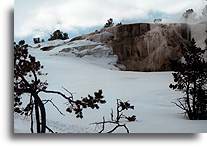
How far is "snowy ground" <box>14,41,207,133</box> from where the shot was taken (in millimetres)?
1599

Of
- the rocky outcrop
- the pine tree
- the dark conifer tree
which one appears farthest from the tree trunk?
the pine tree

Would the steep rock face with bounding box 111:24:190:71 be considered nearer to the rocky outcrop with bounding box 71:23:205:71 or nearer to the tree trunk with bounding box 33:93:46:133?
the rocky outcrop with bounding box 71:23:205:71

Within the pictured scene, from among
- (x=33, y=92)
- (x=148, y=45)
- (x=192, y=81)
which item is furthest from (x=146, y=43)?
(x=33, y=92)

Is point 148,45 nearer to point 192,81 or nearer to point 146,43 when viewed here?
point 146,43

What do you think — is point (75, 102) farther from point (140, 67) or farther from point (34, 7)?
point (34, 7)

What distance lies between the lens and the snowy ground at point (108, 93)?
1.60 meters

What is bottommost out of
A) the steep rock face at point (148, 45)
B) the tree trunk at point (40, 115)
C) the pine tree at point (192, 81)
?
the tree trunk at point (40, 115)

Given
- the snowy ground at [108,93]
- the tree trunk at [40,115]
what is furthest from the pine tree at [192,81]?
the tree trunk at [40,115]

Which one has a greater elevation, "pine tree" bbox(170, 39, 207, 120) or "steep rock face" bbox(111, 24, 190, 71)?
"steep rock face" bbox(111, 24, 190, 71)

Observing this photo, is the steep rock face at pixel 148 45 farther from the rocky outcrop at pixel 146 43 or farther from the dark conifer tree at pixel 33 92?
the dark conifer tree at pixel 33 92

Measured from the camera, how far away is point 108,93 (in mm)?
1622

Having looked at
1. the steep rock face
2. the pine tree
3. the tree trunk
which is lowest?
the tree trunk

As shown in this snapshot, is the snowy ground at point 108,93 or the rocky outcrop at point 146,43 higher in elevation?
the rocky outcrop at point 146,43
